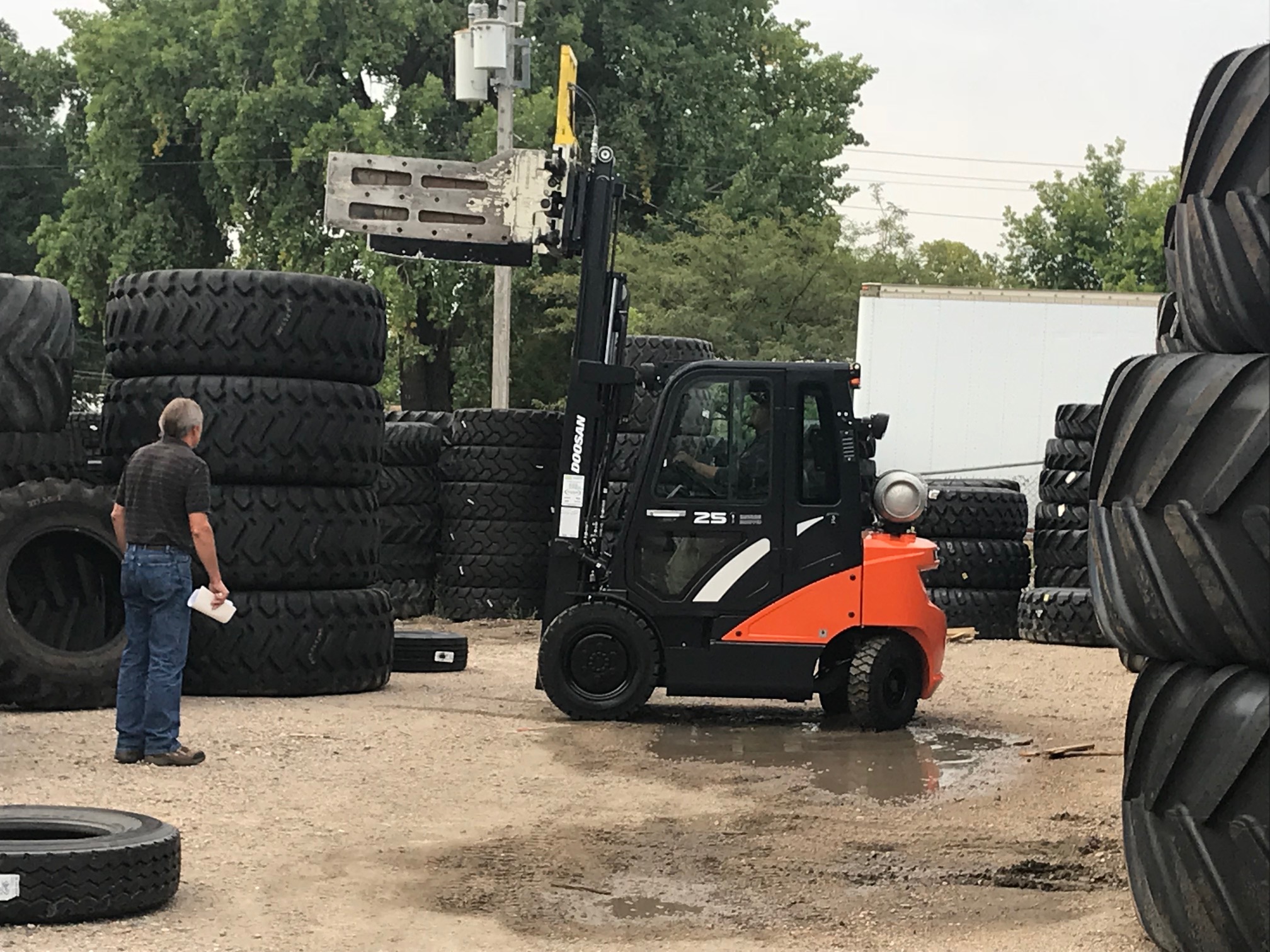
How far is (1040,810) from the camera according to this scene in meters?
8.67

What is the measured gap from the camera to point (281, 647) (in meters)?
11.6

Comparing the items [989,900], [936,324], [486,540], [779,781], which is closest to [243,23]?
[936,324]

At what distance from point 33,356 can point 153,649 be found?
2784 mm

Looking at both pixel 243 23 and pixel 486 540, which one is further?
pixel 243 23

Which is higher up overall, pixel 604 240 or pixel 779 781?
pixel 604 240

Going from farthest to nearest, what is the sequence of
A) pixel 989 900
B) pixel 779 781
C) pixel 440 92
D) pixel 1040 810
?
1. pixel 440 92
2. pixel 779 781
3. pixel 1040 810
4. pixel 989 900

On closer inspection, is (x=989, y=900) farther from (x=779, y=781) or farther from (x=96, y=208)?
(x=96, y=208)

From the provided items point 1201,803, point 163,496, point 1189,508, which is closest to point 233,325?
point 163,496

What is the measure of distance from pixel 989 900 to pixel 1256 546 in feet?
7.55

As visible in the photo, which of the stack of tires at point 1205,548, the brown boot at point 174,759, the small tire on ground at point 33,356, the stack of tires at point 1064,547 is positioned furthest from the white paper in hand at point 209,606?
the stack of tires at point 1064,547

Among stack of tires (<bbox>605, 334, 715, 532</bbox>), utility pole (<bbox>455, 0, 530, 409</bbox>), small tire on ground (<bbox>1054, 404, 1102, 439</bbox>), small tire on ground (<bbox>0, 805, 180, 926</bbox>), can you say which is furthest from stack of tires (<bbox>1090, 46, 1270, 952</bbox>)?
utility pole (<bbox>455, 0, 530, 409</bbox>)

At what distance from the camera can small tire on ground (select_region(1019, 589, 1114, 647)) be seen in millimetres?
17281

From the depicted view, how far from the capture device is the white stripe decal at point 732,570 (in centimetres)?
1137

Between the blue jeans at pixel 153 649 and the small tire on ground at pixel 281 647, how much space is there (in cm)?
232
